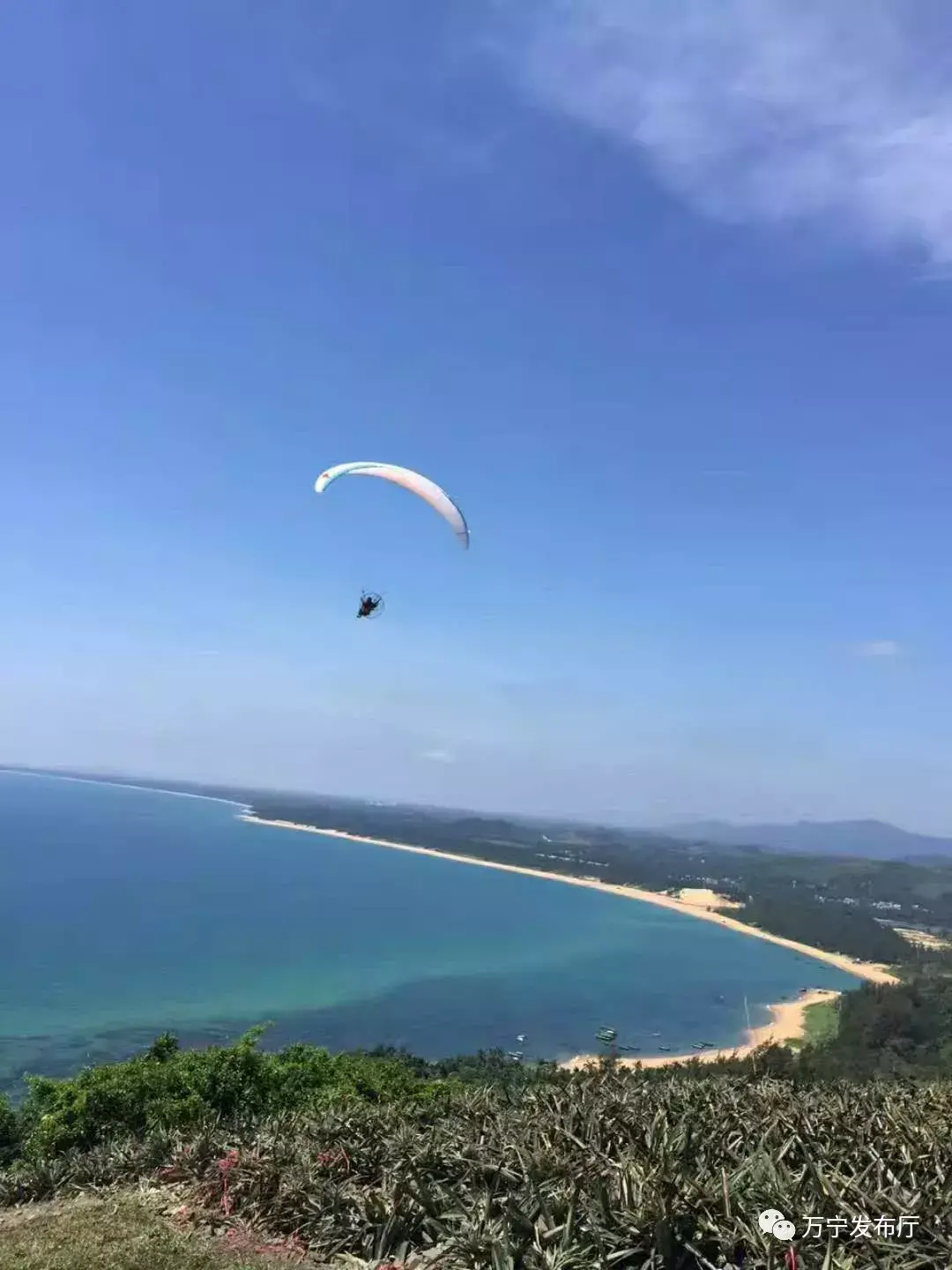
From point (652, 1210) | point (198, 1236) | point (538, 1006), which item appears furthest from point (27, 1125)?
point (538, 1006)

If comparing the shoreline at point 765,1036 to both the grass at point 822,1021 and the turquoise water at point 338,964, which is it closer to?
the grass at point 822,1021

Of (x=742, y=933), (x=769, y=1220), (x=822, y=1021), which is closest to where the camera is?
(x=769, y=1220)

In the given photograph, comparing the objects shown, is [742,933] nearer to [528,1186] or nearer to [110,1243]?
[528,1186]

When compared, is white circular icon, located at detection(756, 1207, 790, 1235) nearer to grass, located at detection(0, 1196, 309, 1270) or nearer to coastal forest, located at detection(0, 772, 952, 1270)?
coastal forest, located at detection(0, 772, 952, 1270)

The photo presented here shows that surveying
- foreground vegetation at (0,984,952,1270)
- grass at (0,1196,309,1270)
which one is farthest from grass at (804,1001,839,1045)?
grass at (0,1196,309,1270)

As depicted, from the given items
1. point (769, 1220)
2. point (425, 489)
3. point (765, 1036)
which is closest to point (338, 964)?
point (765, 1036)

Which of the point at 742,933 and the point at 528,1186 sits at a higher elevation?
the point at 528,1186
